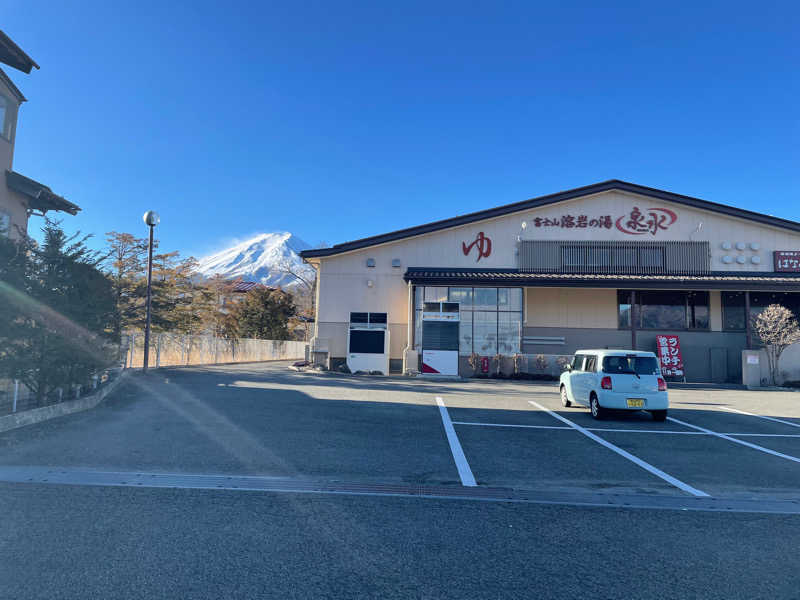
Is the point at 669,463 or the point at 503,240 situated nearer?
the point at 669,463

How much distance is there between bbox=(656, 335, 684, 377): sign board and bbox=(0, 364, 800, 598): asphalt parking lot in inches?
521

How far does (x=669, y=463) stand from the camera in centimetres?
745

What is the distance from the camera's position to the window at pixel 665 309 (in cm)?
2411

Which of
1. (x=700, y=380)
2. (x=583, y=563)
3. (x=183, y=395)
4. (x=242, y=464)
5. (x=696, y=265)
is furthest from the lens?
(x=696, y=265)

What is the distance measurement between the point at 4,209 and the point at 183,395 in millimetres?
8564

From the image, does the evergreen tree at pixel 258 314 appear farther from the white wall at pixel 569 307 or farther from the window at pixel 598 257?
the window at pixel 598 257

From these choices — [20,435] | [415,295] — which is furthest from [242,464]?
[415,295]

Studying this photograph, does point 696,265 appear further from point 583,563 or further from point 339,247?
point 583,563

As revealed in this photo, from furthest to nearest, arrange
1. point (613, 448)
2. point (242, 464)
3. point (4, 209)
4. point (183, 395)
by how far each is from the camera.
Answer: point (4, 209)
point (183, 395)
point (613, 448)
point (242, 464)

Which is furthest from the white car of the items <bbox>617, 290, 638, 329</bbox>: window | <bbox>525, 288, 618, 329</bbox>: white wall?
<bbox>617, 290, 638, 329</bbox>: window

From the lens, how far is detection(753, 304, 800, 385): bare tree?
2062 cm

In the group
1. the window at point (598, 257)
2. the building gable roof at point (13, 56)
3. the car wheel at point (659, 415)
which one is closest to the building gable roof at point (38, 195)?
the building gable roof at point (13, 56)

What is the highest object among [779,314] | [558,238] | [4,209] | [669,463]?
[558,238]

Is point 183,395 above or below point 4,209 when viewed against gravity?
below
